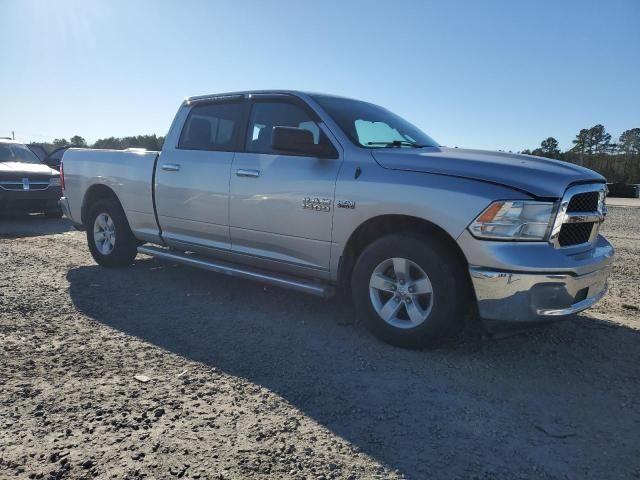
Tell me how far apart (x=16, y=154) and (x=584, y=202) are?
1182 cm

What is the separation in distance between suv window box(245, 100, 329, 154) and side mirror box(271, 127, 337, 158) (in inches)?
14.3

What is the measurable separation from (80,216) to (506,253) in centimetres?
537

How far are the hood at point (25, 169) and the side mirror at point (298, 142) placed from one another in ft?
A: 27.4

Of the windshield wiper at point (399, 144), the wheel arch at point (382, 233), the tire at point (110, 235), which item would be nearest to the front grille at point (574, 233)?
the wheel arch at point (382, 233)

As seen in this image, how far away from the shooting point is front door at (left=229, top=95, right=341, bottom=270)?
4.13 m

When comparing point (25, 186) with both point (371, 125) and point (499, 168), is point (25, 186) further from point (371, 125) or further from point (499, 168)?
point (499, 168)

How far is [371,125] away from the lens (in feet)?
15.2

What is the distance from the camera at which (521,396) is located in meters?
3.12

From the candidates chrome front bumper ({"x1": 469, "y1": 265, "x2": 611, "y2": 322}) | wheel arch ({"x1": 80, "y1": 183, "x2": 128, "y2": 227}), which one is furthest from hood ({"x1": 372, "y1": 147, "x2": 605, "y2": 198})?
wheel arch ({"x1": 80, "y1": 183, "x2": 128, "y2": 227})

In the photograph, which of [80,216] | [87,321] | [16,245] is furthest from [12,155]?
[87,321]

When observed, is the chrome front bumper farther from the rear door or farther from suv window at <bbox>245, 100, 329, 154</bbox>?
the rear door

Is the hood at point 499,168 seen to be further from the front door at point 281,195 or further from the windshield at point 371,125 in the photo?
the front door at point 281,195

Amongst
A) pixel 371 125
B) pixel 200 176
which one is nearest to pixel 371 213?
pixel 371 125

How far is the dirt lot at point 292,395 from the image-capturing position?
7.86 feet
